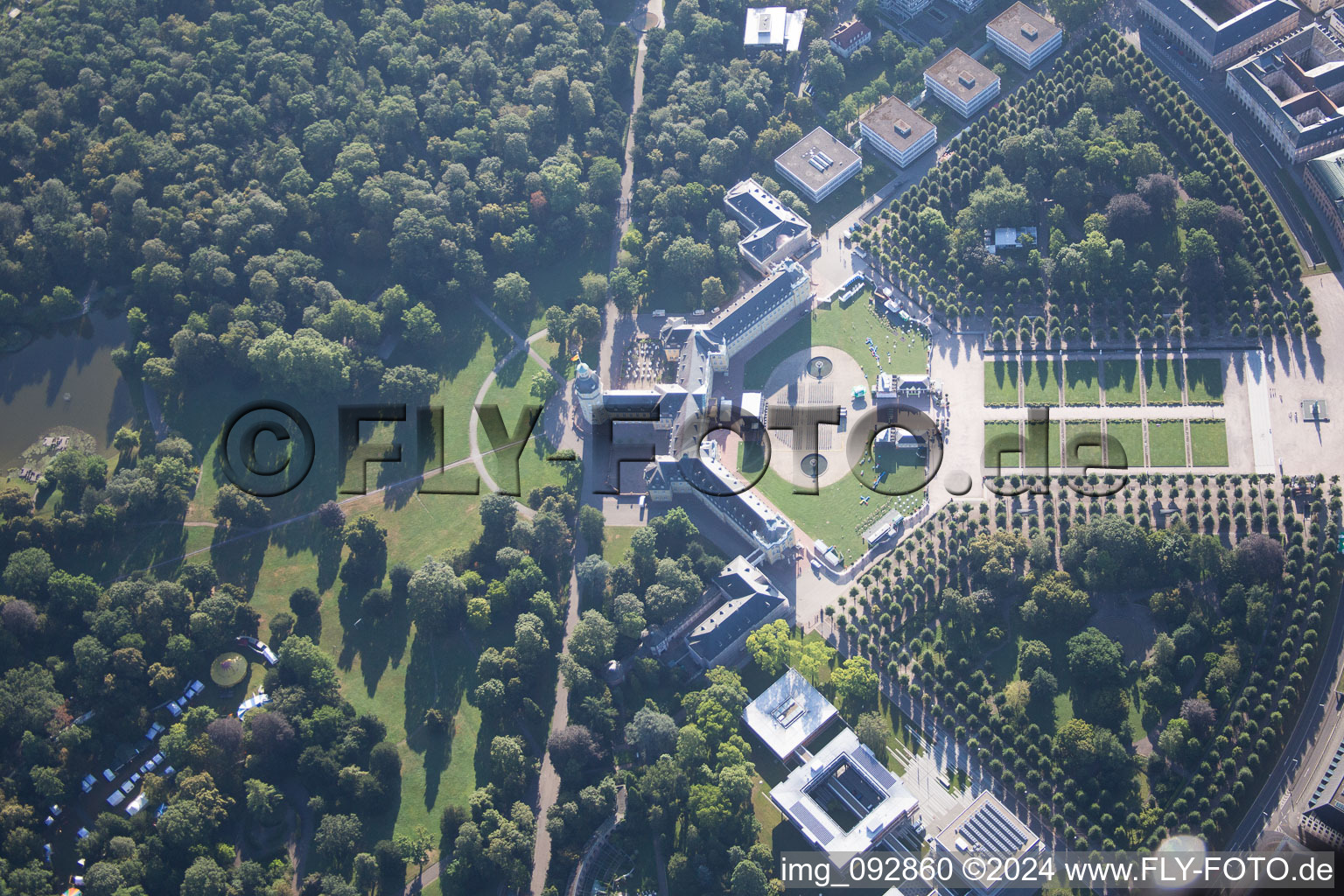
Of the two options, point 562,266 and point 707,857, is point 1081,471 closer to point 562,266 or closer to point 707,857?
point 707,857

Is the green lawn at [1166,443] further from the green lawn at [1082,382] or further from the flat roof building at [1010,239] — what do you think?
the flat roof building at [1010,239]

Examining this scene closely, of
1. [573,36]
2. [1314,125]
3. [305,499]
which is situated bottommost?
[305,499]

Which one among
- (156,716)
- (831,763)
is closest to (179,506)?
(156,716)

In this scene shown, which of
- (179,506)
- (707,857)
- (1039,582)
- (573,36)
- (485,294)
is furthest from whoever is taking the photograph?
(573,36)

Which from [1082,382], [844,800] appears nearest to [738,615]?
A: [844,800]

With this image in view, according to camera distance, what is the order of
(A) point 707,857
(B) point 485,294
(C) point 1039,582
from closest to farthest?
(A) point 707,857 → (C) point 1039,582 → (B) point 485,294

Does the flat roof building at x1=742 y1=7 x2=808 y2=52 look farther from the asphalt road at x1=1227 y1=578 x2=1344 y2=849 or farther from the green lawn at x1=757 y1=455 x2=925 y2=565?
the asphalt road at x1=1227 y1=578 x2=1344 y2=849

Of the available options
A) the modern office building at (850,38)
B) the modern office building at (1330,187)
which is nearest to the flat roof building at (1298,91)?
the modern office building at (1330,187)
